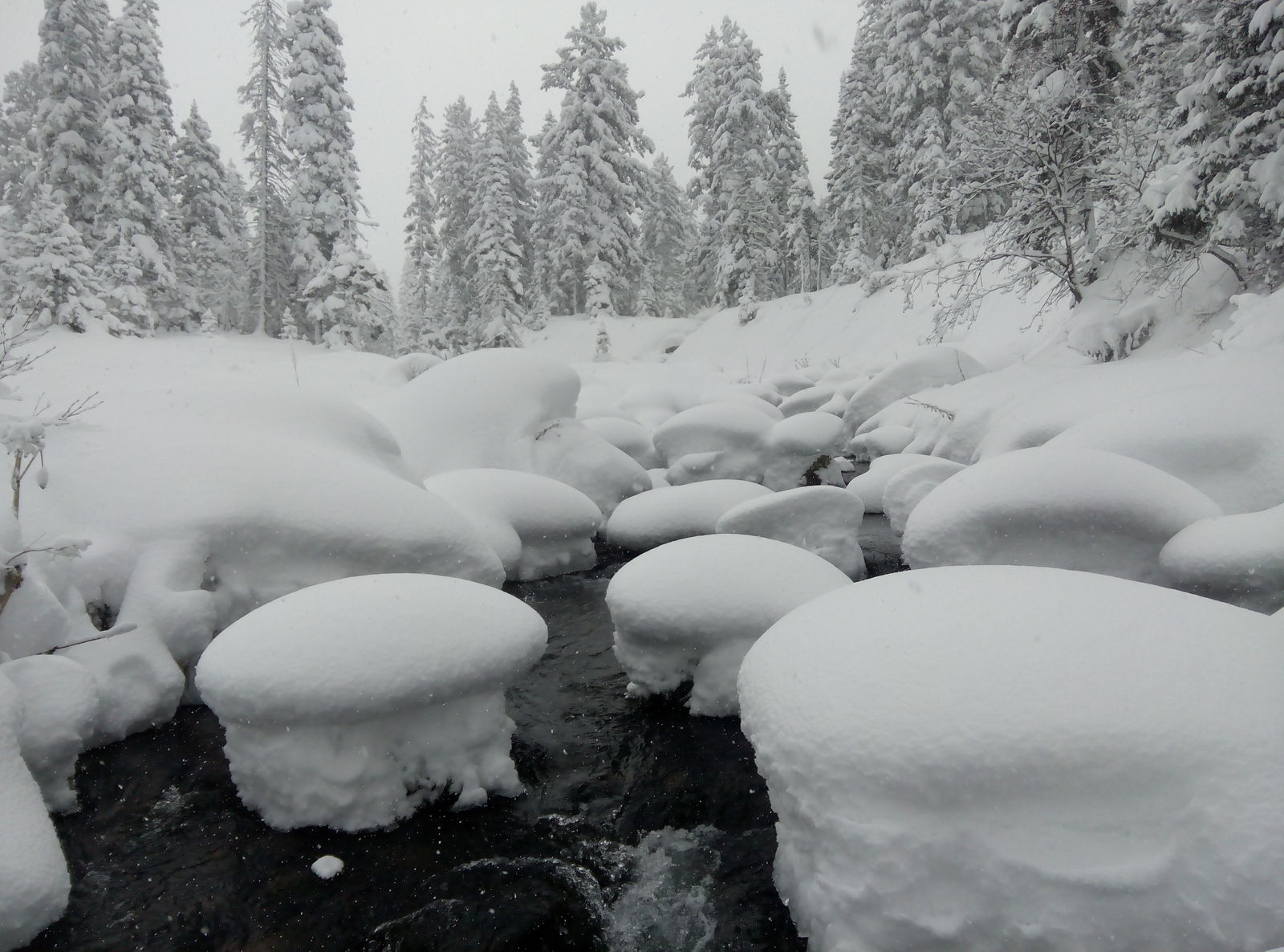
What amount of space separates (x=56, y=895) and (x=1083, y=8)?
52.1 ft

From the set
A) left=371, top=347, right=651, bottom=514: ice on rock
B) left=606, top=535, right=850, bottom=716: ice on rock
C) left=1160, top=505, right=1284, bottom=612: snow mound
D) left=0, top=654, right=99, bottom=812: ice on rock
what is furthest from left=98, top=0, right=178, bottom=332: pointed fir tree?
left=1160, top=505, right=1284, bottom=612: snow mound

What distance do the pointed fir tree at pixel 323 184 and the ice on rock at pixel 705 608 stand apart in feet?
58.7

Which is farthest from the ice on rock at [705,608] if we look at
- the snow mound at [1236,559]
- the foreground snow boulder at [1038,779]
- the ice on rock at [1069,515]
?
the snow mound at [1236,559]

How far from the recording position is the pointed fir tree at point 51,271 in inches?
588

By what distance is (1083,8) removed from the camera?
1127 cm

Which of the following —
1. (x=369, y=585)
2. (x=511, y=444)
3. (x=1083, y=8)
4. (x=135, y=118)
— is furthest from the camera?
(x=135, y=118)

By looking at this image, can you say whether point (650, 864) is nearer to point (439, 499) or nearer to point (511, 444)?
point (439, 499)

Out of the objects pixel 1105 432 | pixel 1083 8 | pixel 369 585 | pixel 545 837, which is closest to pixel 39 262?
pixel 369 585

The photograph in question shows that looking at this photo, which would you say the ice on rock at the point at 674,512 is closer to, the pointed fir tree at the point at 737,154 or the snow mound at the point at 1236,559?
the snow mound at the point at 1236,559

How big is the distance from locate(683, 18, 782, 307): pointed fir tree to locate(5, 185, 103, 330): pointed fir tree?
65.9 ft

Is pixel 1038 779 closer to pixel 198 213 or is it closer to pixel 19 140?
pixel 198 213

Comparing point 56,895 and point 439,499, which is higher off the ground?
point 439,499

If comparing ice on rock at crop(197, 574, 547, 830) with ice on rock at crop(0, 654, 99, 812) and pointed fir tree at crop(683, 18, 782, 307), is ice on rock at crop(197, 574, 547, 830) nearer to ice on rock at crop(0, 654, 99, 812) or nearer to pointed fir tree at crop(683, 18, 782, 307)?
ice on rock at crop(0, 654, 99, 812)

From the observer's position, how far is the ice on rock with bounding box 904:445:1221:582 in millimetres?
4117
